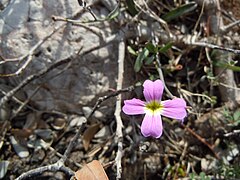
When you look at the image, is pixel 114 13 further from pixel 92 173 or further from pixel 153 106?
pixel 92 173

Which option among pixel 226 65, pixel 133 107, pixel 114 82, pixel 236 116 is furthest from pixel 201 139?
pixel 133 107

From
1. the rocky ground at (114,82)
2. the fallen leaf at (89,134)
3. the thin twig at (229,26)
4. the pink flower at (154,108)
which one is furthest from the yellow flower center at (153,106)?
the thin twig at (229,26)

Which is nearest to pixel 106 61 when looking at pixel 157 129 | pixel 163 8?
pixel 163 8

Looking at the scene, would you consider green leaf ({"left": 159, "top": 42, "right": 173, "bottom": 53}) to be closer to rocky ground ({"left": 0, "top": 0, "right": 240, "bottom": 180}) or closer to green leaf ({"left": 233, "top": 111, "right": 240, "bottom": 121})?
rocky ground ({"left": 0, "top": 0, "right": 240, "bottom": 180})

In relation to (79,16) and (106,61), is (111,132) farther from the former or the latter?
(79,16)

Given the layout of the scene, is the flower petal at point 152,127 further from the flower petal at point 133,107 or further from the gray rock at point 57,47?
the gray rock at point 57,47

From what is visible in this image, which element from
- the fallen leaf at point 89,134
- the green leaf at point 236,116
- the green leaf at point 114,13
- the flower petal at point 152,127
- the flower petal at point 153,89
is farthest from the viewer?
the fallen leaf at point 89,134
